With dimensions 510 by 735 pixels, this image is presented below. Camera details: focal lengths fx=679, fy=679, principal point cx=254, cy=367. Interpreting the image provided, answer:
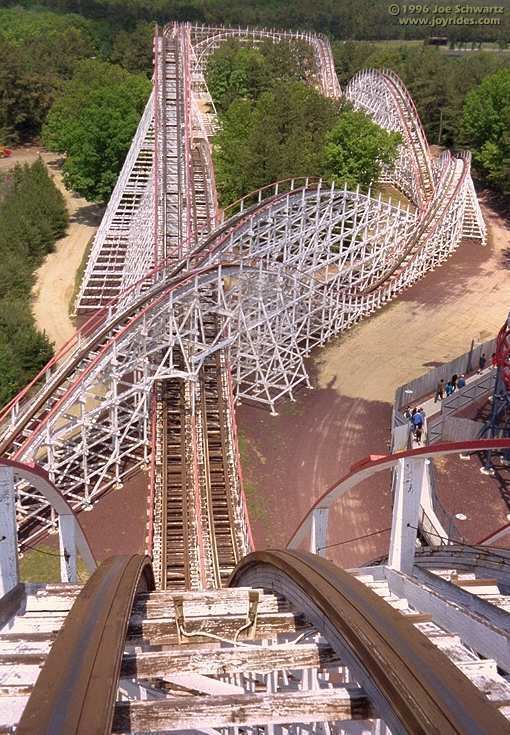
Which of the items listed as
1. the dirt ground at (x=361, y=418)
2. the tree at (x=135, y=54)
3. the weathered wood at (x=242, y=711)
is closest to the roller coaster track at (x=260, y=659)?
the weathered wood at (x=242, y=711)

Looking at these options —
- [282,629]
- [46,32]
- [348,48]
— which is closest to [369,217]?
[282,629]

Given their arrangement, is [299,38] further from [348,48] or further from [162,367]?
[162,367]

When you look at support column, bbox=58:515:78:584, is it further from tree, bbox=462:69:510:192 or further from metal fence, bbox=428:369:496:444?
tree, bbox=462:69:510:192

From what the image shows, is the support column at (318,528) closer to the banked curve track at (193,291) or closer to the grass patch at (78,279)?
the banked curve track at (193,291)

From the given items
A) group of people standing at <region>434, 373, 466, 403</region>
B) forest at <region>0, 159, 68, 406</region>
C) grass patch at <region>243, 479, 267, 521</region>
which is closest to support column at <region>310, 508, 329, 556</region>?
grass patch at <region>243, 479, 267, 521</region>

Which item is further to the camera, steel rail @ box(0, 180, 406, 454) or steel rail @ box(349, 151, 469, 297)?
steel rail @ box(349, 151, 469, 297)

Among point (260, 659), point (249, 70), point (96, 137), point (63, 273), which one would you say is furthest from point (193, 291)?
point (249, 70)

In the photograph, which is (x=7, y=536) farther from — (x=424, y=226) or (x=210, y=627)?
(x=424, y=226)
